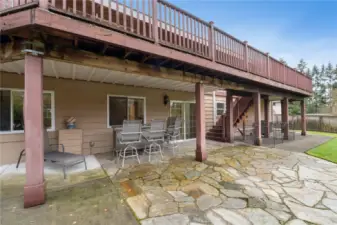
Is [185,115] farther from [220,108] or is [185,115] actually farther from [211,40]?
[211,40]

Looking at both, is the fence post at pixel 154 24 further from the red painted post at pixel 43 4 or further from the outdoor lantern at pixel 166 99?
the outdoor lantern at pixel 166 99

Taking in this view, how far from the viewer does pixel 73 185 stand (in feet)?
9.60

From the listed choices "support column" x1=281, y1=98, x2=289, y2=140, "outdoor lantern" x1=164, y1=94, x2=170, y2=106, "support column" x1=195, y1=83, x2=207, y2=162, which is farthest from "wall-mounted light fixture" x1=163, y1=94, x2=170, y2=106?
"support column" x1=281, y1=98, x2=289, y2=140

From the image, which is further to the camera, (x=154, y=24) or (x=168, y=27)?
(x=168, y=27)

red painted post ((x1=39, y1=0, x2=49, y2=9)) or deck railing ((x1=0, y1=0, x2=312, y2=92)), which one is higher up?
deck railing ((x1=0, y1=0, x2=312, y2=92))

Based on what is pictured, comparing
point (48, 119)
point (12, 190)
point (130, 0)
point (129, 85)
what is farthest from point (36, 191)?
point (129, 85)

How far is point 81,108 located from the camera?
4.96 meters

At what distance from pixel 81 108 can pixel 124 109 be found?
1.36 meters

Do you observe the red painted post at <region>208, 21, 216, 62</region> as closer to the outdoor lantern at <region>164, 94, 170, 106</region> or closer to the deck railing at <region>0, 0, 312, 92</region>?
the deck railing at <region>0, 0, 312, 92</region>

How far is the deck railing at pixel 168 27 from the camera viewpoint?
2.40 m

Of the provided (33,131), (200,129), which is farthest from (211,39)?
(33,131)

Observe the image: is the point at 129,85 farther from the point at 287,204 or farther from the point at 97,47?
the point at 287,204

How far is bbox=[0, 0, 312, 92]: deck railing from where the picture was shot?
94.7 inches

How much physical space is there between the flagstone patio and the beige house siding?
136 cm
